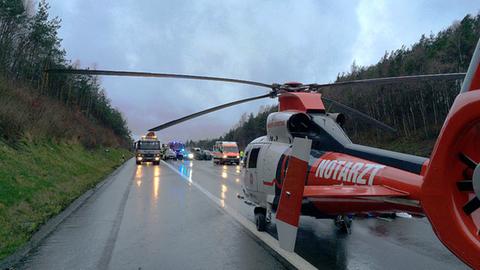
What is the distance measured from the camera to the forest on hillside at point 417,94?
4778 cm

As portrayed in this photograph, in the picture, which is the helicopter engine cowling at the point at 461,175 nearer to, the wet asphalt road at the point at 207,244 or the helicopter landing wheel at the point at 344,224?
the wet asphalt road at the point at 207,244

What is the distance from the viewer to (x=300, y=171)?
539 cm

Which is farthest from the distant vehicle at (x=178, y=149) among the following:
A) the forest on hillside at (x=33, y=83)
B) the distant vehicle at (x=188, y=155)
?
the forest on hillside at (x=33, y=83)

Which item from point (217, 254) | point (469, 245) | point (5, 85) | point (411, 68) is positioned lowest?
point (217, 254)

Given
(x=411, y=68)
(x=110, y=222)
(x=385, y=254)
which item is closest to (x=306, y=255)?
(x=385, y=254)

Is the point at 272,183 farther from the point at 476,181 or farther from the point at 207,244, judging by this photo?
the point at 476,181

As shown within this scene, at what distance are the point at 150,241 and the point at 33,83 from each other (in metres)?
44.4

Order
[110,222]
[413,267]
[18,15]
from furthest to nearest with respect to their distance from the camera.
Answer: [18,15] < [110,222] < [413,267]

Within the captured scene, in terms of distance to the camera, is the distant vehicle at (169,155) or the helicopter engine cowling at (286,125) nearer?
the helicopter engine cowling at (286,125)

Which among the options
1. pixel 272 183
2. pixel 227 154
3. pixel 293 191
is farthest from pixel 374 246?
pixel 227 154

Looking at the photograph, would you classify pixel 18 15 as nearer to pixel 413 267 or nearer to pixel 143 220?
pixel 143 220

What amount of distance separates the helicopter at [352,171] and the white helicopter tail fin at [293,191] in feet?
0.04

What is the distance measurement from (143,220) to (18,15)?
1527 inches

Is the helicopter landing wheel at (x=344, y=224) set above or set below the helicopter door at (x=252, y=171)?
below
